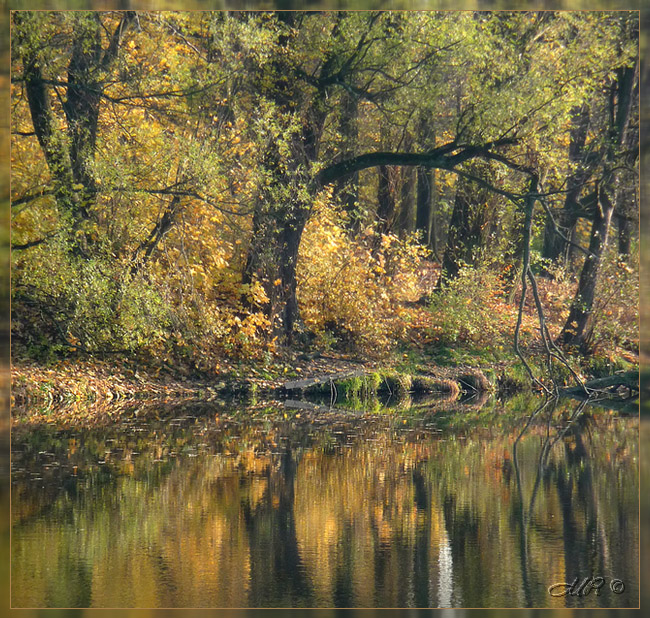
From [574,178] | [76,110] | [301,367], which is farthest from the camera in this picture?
[574,178]

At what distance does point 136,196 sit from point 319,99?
5145mm

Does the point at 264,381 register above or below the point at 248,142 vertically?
below

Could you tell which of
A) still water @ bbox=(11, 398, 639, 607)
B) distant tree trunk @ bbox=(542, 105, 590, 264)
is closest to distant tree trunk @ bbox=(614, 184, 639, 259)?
distant tree trunk @ bbox=(542, 105, 590, 264)

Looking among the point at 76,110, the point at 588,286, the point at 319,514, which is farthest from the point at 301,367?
the point at 319,514

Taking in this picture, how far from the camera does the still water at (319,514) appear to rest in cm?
706

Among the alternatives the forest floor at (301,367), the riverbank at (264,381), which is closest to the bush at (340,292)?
the forest floor at (301,367)

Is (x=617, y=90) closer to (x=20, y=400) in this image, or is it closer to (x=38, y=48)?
(x=38, y=48)

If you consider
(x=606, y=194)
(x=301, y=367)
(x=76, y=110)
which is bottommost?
(x=301, y=367)

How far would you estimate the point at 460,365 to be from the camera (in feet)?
79.0

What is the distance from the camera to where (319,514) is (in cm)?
991

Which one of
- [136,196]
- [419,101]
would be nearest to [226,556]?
[136,196]

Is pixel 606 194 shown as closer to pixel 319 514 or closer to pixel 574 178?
pixel 574 178

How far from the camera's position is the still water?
7062mm

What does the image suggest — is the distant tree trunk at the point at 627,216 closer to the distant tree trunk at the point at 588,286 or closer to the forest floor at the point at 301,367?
the distant tree trunk at the point at 588,286
